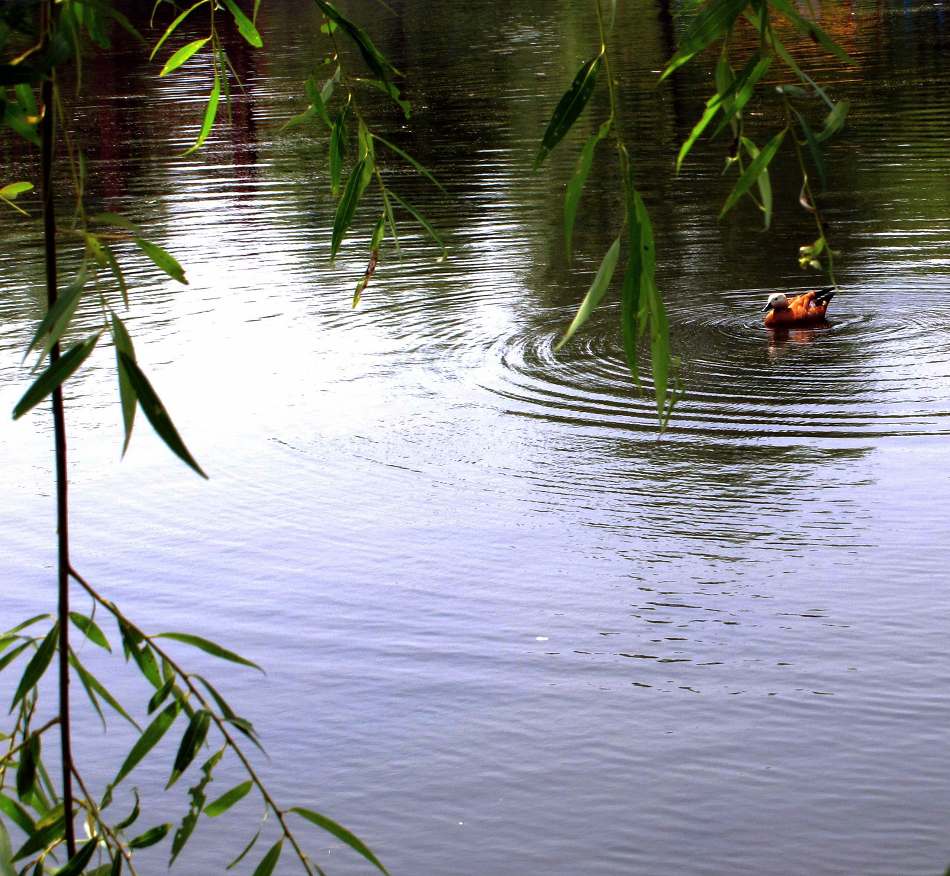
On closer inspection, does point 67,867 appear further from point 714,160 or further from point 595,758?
point 714,160

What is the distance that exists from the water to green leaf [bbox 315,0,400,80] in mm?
2321

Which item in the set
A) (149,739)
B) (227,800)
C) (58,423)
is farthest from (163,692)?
(58,423)

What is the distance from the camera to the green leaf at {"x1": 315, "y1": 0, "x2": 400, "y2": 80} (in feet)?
7.74

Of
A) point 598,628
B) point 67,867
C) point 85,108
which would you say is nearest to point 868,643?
point 598,628

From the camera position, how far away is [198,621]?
5551mm

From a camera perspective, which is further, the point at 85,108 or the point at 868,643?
the point at 85,108

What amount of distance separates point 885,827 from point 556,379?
439cm

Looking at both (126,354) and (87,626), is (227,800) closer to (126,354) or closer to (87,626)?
(87,626)

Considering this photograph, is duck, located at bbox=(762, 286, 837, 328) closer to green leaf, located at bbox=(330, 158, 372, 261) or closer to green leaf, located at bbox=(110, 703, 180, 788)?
green leaf, located at bbox=(330, 158, 372, 261)

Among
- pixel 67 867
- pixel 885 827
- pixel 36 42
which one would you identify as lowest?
pixel 885 827

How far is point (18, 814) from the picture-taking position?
2.19 m

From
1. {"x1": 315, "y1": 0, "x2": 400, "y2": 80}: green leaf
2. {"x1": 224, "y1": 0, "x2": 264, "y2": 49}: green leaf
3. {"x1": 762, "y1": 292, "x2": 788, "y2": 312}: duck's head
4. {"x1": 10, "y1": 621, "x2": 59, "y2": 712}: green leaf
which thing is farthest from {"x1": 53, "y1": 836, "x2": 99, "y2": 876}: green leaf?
{"x1": 762, "y1": 292, "x2": 788, "y2": 312}: duck's head

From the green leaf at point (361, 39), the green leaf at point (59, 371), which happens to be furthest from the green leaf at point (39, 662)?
the green leaf at point (361, 39)

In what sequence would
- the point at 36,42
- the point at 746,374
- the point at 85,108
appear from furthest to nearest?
the point at 85,108, the point at 746,374, the point at 36,42
